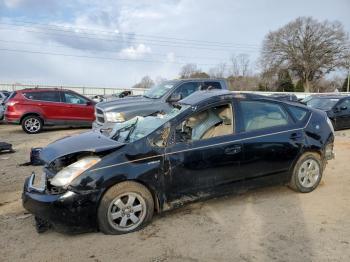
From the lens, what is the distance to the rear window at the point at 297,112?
235 inches

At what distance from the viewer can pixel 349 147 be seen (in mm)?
10172

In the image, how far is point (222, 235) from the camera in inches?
178

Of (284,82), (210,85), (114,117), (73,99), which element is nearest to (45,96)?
(73,99)

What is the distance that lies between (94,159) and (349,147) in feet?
26.0

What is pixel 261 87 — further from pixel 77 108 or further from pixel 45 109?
pixel 45 109

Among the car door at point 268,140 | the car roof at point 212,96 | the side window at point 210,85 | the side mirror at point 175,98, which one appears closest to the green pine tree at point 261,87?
the side window at point 210,85

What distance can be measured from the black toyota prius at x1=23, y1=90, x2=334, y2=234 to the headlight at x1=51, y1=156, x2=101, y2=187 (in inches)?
0.5

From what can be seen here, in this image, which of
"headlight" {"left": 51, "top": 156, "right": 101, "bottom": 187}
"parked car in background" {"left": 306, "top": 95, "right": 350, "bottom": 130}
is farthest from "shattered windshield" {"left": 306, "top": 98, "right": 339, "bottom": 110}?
"headlight" {"left": 51, "top": 156, "right": 101, "bottom": 187}

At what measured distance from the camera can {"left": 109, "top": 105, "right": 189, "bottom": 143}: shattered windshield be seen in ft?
16.6

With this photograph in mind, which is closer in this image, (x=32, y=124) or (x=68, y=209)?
(x=68, y=209)

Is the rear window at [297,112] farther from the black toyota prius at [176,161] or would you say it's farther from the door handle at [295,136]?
the door handle at [295,136]

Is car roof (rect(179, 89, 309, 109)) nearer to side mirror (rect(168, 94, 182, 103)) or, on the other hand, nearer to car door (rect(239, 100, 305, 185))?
car door (rect(239, 100, 305, 185))

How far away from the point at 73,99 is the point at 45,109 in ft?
3.90

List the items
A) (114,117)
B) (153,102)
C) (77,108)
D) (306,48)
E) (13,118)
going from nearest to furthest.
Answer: (114,117) → (153,102) → (13,118) → (77,108) → (306,48)
